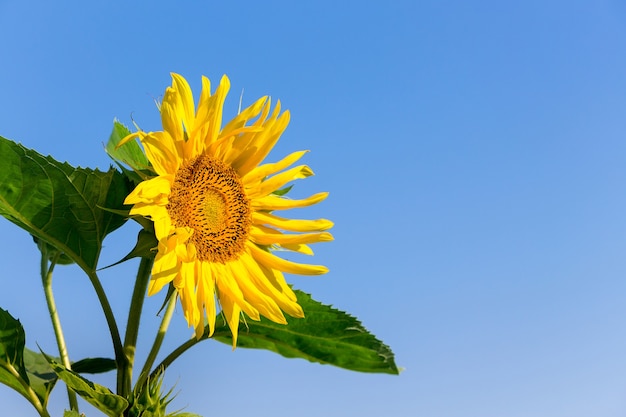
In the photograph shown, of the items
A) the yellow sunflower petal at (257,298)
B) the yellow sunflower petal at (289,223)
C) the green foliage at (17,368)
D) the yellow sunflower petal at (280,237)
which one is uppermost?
the yellow sunflower petal at (289,223)

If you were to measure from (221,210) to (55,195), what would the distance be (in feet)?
1.85

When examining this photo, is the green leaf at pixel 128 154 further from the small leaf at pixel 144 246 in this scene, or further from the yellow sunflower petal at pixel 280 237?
the yellow sunflower petal at pixel 280 237

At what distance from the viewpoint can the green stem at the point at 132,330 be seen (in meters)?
2.80

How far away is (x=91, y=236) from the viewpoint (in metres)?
2.81

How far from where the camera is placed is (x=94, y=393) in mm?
2596

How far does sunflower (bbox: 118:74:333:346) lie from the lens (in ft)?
8.50

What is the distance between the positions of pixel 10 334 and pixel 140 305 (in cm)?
52

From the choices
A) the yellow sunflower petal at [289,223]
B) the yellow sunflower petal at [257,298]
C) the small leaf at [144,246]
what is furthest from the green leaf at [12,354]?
the yellow sunflower petal at [289,223]

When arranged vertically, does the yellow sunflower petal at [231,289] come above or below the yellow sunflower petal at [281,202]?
below

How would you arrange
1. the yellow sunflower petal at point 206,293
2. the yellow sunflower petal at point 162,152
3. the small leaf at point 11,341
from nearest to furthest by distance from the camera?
the yellow sunflower petal at point 162,152, the yellow sunflower petal at point 206,293, the small leaf at point 11,341

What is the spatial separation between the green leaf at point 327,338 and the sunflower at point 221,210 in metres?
0.11

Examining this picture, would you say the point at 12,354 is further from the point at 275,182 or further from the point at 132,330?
the point at 275,182

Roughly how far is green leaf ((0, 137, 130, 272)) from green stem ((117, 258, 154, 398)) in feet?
0.70

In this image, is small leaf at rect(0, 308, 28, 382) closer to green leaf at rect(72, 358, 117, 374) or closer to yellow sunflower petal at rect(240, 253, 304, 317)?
green leaf at rect(72, 358, 117, 374)
